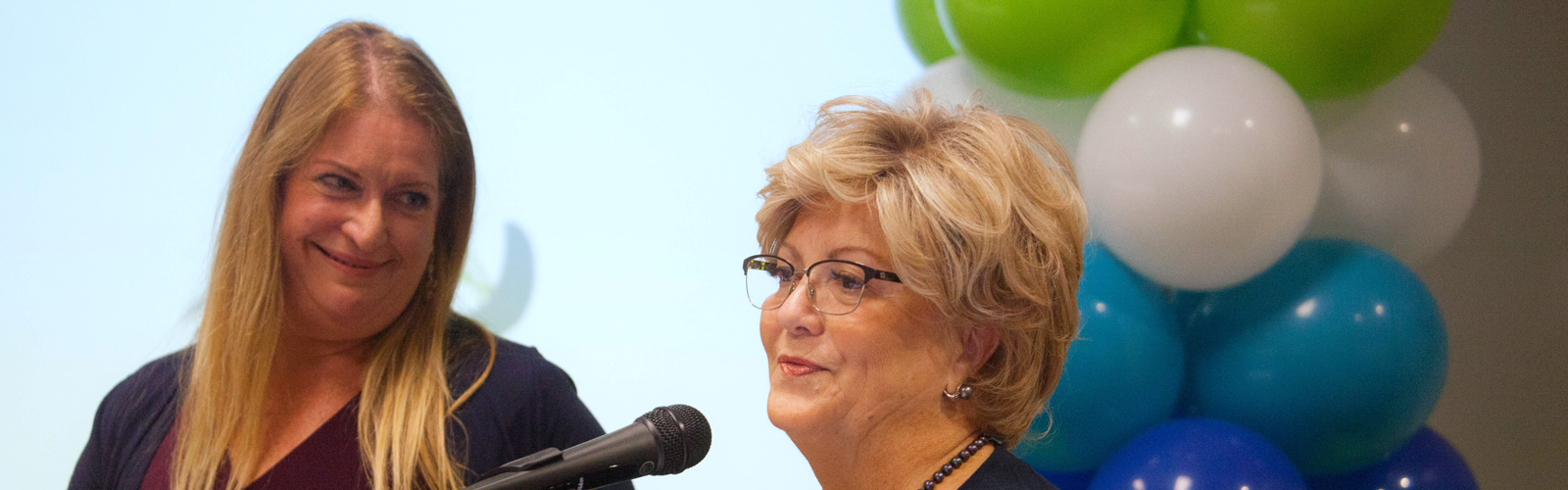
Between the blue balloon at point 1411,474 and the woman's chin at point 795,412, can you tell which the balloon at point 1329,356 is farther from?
the woman's chin at point 795,412

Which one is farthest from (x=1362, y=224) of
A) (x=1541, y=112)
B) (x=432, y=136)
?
(x=432, y=136)

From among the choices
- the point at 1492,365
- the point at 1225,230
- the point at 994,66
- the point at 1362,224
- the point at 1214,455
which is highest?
the point at 994,66

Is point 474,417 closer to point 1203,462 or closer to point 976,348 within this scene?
point 976,348

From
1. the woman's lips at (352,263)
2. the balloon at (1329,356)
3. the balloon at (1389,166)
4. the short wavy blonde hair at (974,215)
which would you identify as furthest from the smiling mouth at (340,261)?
the balloon at (1389,166)

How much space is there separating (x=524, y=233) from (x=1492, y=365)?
2.48 metres

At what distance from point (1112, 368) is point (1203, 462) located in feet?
0.70

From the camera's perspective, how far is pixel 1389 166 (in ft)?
6.49

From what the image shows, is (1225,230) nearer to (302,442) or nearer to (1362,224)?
(1362,224)

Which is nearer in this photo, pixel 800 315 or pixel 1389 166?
pixel 800 315

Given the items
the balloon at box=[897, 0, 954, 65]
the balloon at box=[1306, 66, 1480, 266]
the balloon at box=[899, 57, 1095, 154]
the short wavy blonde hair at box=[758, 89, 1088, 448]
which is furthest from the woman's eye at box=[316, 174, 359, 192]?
the balloon at box=[1306, 66, 1480, 266]

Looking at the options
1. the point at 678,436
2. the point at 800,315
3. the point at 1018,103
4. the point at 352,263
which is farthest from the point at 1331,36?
the point at 352,263

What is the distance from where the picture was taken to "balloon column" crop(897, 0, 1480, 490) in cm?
181

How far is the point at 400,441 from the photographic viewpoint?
5.08 ft

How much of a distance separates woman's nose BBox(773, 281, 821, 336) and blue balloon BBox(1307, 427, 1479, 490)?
1.29 m
